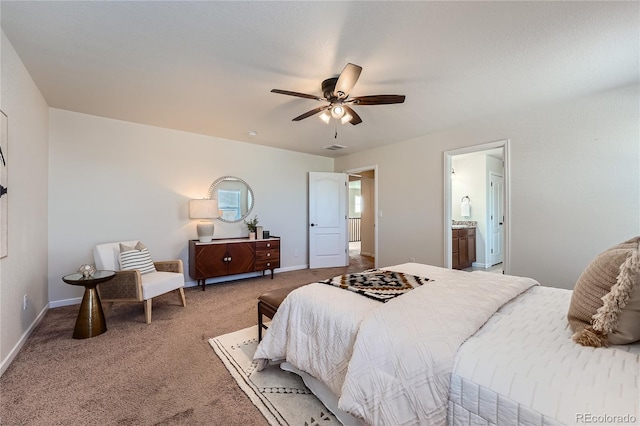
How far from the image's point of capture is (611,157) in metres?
2.66

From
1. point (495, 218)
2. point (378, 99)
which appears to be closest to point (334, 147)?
point (378, 99)

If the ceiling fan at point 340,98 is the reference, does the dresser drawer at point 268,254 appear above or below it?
below

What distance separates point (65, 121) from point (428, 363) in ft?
15.1

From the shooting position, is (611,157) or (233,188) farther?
(233,188)

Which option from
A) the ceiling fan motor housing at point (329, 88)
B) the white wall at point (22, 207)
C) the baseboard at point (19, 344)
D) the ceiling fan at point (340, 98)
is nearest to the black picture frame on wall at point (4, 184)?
the white wall at point (22, 207)

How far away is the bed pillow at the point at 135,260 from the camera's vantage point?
118 inches

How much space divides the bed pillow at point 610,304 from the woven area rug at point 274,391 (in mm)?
→ 1270

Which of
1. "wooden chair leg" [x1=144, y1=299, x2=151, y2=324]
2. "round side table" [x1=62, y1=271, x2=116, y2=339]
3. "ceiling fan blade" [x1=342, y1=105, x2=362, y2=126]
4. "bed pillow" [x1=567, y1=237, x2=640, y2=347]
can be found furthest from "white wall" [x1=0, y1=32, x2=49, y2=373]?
"bed pillow" [x1=567, y1=237, x2=640, y2=347]

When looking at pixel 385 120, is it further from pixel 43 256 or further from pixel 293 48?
→ pixel 43 256

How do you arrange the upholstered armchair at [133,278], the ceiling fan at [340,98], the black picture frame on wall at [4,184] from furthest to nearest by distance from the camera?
1. the upholstered armchair at [133,278]
2. the ceiling fan at [340,98]
3. the black picture frame on wall at [4,184]

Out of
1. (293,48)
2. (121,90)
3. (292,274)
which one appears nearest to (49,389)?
(121,90)

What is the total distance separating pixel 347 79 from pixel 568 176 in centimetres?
273

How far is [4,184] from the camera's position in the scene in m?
1.91

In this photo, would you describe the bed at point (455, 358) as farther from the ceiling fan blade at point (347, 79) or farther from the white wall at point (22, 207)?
→ the white wall at point (22, 207)
